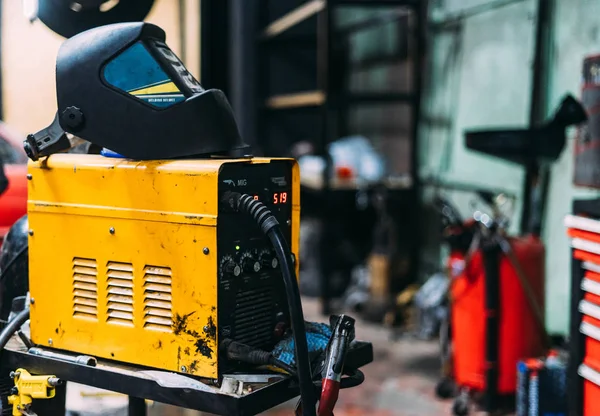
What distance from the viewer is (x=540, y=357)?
9.58ft

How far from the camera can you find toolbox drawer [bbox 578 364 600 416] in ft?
6.75

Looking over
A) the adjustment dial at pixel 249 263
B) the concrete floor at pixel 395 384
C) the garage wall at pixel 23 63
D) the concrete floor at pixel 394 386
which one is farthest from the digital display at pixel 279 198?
the garage wall at pixel 23 63

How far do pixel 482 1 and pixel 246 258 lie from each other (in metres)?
3.09

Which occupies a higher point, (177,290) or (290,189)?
(290,189)

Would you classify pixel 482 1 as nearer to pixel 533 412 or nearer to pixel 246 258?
pixel 533 412

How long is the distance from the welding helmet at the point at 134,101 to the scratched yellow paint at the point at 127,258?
0.16 feet

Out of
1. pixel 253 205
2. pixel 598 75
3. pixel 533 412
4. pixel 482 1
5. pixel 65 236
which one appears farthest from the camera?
pixel 482 1

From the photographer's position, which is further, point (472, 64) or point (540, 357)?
point (472, 64)

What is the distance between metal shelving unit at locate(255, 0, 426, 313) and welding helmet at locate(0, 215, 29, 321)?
9.14ft

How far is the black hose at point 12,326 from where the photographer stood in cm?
147

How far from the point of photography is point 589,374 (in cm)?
208

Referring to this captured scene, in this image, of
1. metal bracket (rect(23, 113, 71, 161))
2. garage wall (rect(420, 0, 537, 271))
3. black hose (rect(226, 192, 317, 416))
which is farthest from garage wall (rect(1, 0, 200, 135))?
black hose (rect(226, 192, 317, 416))

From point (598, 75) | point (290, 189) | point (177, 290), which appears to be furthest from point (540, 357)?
point (177, 290)

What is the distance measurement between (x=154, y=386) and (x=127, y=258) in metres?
0.24
